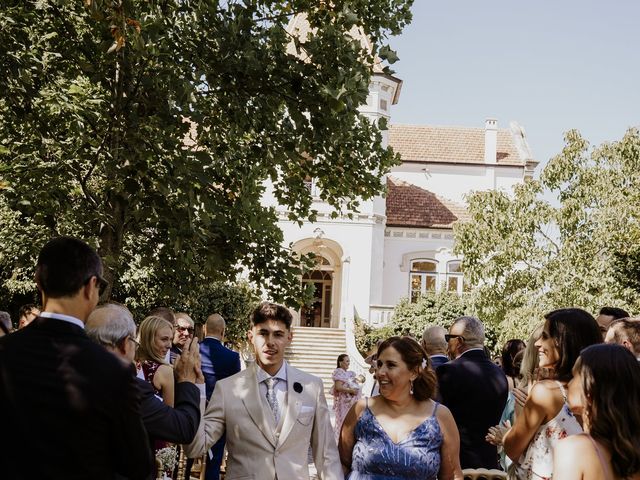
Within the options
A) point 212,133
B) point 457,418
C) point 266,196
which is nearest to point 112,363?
point 457,418

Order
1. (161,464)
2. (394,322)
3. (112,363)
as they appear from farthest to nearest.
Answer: (394,322), (161,464), (112,363)

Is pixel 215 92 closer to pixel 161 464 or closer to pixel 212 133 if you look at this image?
→ pixel 212 133

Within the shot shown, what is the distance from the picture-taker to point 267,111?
39.3 ft

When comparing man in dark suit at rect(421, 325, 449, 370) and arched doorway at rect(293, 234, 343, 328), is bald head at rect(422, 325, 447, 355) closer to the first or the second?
man in dark suit at rect(421, 325, 449, 370)

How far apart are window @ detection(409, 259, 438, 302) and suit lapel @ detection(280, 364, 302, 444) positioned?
118 ft

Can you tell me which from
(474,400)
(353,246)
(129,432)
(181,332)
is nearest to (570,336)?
(474,400)

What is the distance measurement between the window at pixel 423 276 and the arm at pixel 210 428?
36.3 m

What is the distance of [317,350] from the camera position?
3447cm

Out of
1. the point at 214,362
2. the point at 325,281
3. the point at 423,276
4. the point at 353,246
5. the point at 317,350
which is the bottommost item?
the point at 317,350

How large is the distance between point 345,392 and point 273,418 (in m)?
11.4

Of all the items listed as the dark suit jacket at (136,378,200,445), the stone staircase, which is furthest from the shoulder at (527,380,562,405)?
the stone staircase

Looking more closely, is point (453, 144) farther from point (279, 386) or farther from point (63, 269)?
point (63, 269)

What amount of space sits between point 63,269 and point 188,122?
8344 millimetres

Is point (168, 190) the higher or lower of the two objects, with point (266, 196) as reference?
lower
